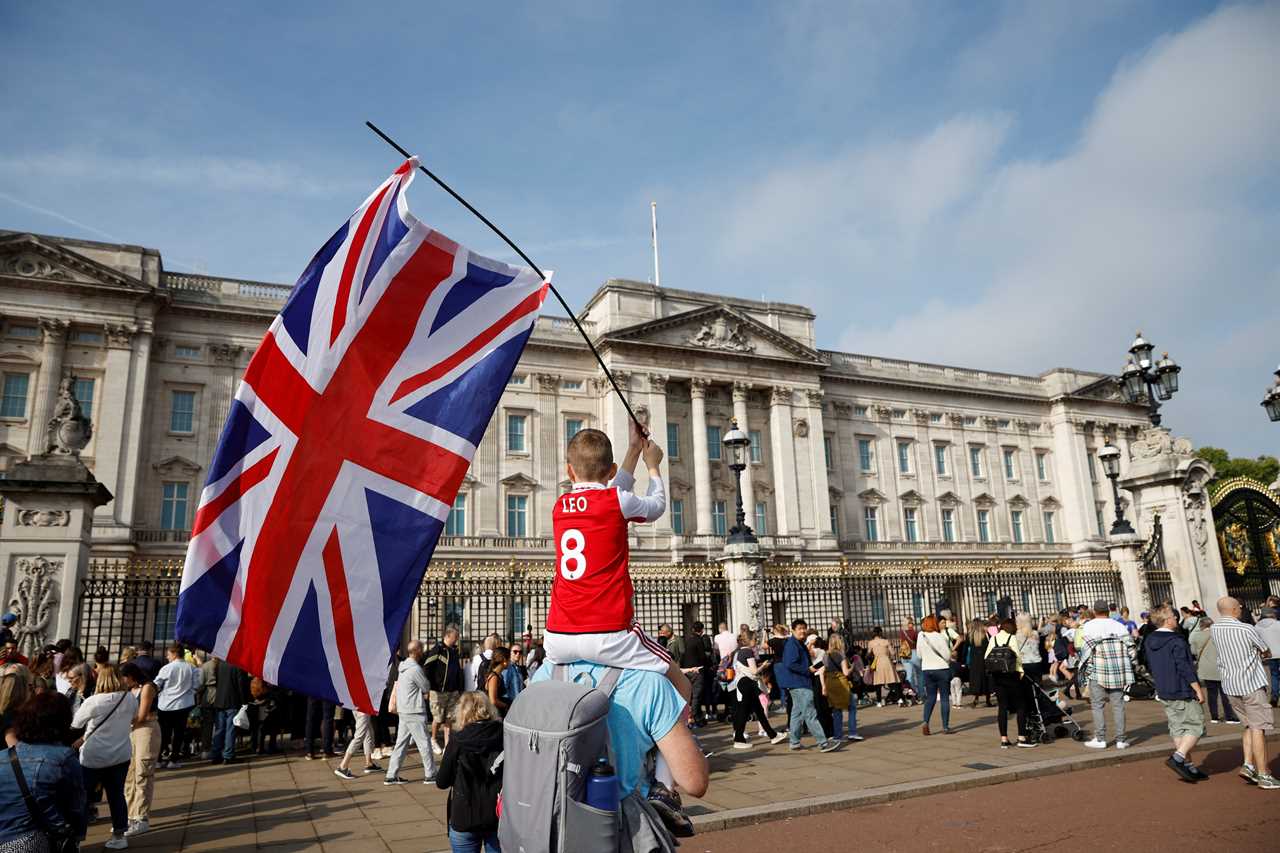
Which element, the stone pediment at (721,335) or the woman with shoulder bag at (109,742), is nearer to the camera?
the woman with shoulder bag at (109,742)

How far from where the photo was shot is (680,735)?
10.3 ft

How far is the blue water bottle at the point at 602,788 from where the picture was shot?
9.13ft

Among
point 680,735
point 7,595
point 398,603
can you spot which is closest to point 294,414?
point 398,603

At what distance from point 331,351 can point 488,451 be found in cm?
3594

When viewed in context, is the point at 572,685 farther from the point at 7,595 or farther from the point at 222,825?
the point at 7,595

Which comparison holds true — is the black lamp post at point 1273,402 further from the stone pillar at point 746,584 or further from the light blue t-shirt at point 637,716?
the light blue t-shirt at point 637,716

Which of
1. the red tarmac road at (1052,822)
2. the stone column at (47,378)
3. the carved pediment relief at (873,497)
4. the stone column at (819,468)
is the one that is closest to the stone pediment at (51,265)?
the stone column at (47,378)

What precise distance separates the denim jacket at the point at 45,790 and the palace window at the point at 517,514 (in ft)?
115

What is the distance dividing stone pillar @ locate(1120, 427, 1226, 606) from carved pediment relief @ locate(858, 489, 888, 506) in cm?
2895

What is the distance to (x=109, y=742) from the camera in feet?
23.8

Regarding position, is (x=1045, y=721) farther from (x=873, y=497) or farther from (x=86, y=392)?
(x=873, y=497)

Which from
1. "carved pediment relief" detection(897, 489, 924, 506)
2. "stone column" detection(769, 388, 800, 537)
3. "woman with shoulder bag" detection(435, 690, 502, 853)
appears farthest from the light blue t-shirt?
"carved pediment relief" detection(897, 489, 924, 506)

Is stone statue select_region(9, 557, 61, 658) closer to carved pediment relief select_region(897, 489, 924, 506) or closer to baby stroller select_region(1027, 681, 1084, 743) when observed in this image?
baby stroller select_region(1027, 681, 1084, 743)

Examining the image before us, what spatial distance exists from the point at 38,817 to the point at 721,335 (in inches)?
1637
